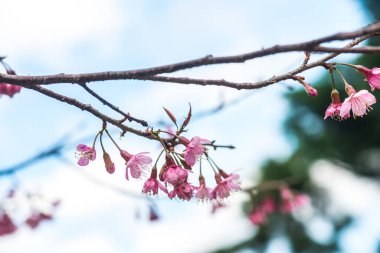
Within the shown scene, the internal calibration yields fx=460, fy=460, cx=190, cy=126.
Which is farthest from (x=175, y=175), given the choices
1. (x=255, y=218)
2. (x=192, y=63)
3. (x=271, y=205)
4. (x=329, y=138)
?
(x=329, y=138)

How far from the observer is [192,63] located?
97 cm

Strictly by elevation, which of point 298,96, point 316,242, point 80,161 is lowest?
point 316,242

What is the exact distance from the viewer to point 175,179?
146cm

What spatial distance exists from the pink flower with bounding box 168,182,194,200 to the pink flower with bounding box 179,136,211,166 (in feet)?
0.25

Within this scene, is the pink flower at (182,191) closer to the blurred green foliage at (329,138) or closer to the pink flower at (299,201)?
the pink flower at (299,201)

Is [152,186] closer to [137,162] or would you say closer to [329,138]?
[137,162]

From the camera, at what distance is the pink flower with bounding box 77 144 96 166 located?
65.4 inches

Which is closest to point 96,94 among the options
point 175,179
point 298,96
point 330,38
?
point 175,179

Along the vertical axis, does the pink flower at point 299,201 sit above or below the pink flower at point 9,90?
below

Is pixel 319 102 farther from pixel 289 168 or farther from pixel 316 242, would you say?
pixel 316 242

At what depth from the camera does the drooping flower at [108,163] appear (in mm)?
1657

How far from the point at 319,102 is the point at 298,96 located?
0.80 m

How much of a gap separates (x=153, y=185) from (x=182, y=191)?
16 centimetres

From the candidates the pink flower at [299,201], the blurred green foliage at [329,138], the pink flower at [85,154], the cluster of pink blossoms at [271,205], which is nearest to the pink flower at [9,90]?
the pink flower at [85,154]
